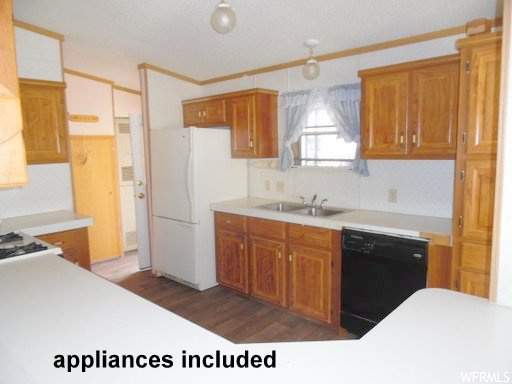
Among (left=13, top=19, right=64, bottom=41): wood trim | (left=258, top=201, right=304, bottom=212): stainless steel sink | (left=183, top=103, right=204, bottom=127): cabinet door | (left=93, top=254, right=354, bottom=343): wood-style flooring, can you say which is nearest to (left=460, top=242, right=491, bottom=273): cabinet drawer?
(left=93, top=254, right=354, bottom=343): wood-style flooring

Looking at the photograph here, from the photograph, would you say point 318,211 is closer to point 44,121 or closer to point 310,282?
point 310,282

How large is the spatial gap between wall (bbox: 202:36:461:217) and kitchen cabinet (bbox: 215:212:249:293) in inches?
25.0

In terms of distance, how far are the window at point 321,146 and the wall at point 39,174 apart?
7.90 ft

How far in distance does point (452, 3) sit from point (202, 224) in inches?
111

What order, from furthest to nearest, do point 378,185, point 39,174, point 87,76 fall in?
point 87,76
point 39,174
point 378,185

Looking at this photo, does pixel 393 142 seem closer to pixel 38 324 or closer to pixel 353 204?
pixel 353 204

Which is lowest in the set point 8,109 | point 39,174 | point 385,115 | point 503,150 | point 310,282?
point 310,282

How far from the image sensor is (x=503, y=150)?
1.25m

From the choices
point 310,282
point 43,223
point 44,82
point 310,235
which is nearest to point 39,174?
point 43,223

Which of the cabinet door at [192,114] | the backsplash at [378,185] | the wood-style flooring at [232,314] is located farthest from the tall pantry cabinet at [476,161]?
the cabinet door at [192,114]

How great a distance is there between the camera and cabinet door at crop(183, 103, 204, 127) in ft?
14.2

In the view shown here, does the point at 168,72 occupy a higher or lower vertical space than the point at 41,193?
higher

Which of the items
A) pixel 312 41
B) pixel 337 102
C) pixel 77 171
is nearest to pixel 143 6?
pixel 312 41

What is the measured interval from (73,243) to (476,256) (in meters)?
3.05
